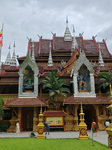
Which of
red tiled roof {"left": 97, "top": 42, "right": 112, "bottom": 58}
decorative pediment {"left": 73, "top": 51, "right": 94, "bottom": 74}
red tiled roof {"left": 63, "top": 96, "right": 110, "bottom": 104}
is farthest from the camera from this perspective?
red tiled roof {"left": 97, "top": 42, "right": 112, "bottom": 58}

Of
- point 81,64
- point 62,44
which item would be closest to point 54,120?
point 81,64

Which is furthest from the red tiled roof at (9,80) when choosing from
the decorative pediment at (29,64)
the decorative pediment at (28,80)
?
the decorative pediment at (29,64)

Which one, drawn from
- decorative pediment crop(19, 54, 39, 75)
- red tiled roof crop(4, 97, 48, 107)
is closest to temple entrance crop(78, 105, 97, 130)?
red tiled roof crop(4, 97, 48, 107)

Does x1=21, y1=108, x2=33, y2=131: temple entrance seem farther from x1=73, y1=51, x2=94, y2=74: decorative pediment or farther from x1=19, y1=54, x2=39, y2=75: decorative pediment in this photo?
x1=73, y1=51, x2=94, y2=74: decorative pediment

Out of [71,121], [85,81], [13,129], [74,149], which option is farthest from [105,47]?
[74,149]

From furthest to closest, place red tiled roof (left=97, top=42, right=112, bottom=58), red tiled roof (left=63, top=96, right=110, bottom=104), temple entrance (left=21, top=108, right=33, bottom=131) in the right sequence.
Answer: red tiled roof (left=97, top=42, right=112, bottom=58)
temple entrance (left=21, top=108, right=33, bottom=131)
red tiled roof (left=63, top=96, right=110, bottom=104)

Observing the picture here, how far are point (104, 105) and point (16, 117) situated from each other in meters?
8.82

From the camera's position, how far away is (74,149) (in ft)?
21.6

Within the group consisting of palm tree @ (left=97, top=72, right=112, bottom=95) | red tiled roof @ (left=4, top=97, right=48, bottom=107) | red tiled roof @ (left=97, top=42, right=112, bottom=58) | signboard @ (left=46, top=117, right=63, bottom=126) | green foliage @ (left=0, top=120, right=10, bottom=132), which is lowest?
green foliage @ (left=0, top=120, right=10, bottom=132)

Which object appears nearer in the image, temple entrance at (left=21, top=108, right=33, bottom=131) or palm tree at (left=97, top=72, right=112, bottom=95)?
palm tree at (left=97, top=72, right=112, bottom=95)

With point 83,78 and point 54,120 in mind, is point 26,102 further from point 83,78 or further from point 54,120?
point 83,78

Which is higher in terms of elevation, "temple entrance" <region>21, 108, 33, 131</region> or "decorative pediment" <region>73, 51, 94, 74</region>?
"decorative pediment" <region>73, 51, 94, 74</region>

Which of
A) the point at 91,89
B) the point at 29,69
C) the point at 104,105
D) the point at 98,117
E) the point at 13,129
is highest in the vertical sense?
the point at 29,69

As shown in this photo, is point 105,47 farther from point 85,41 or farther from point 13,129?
point 13,129
